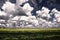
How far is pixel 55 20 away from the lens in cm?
585

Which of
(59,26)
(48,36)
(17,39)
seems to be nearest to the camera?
(17,39)

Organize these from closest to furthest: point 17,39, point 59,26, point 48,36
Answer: point 17,39 → point 48,36 → point 59,26

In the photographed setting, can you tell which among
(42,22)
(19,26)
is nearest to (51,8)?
(42,22)

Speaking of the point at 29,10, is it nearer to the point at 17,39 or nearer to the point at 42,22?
the point at 42,22

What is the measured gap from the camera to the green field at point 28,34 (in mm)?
5547

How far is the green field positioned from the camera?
555 centimetres

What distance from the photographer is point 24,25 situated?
590 centimetres

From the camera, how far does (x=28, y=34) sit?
5.93 metres

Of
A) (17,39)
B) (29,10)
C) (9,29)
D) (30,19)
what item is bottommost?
(17,39)

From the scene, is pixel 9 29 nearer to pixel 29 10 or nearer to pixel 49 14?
pixel 29 10

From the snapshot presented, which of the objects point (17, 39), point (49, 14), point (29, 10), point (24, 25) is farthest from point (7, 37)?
point (49, 14)

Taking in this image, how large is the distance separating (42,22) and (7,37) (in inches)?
61.5

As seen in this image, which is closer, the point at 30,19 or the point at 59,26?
the point at 30,19

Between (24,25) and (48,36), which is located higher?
(24,25)
